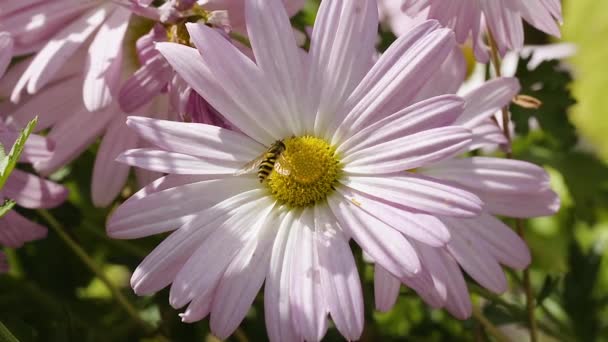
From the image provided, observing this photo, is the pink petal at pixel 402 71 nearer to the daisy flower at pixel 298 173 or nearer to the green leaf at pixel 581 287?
the daisy flower at pixel 298 173

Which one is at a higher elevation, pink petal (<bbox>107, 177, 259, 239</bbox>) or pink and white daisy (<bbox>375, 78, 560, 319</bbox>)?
pink petal (<bbox>107, 177, 259, 239</bbox>)

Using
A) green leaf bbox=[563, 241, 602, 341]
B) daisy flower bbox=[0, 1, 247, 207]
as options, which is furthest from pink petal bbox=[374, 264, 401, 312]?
green leaf bbox=[563, 241, 602, 341]

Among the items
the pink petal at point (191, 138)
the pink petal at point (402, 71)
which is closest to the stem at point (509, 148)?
the pink petal at point (402, 71)

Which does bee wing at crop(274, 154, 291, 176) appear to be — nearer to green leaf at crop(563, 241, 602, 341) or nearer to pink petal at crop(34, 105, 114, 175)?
pink petal at crop(34, 105, 114, 175)

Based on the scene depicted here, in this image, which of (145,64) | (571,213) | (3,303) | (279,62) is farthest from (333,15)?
(571,213)

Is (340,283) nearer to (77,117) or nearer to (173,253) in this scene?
(173,253)

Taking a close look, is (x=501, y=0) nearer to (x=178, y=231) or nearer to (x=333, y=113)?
(x=333, y=113)

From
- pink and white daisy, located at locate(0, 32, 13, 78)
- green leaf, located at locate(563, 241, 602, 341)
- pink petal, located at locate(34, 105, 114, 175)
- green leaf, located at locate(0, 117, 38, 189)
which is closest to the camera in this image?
green leaf, located at locate(0, 117, 38, 189)
